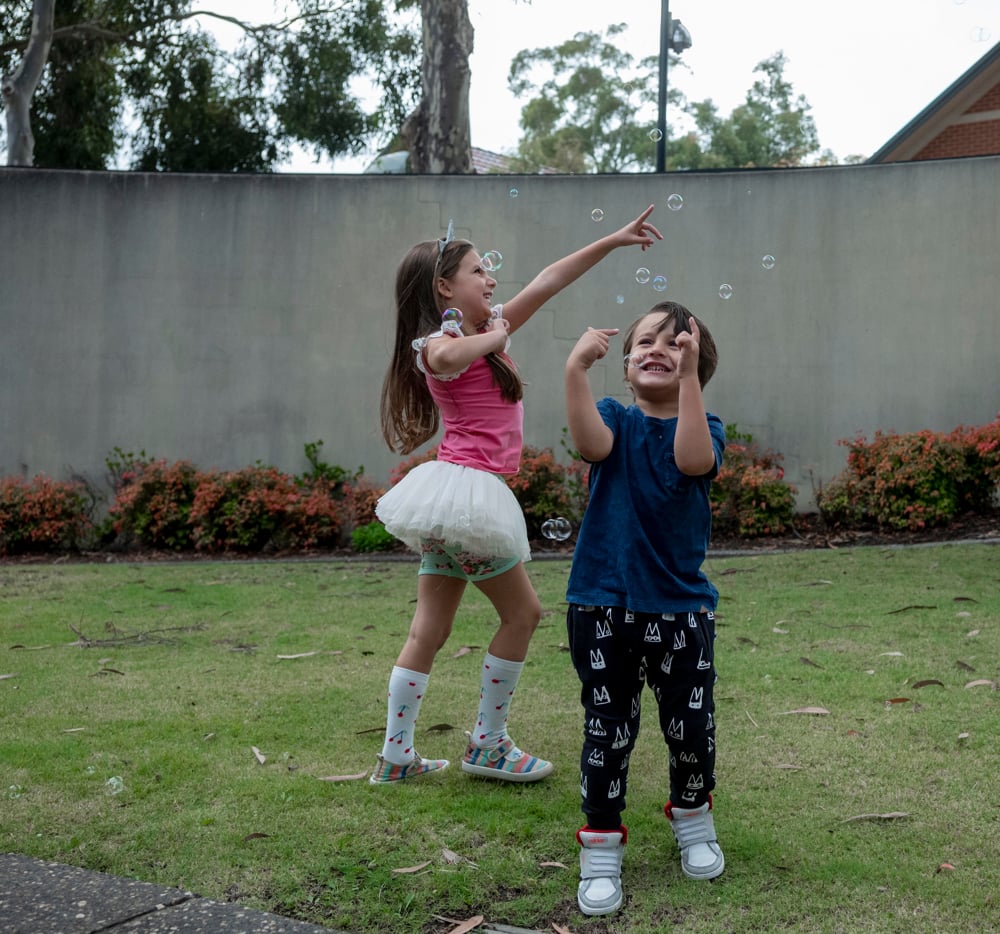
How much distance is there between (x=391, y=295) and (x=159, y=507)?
2.82 m

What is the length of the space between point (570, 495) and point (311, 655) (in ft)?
14.2

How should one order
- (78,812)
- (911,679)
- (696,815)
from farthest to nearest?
(911,679), (78,812), (696,815)

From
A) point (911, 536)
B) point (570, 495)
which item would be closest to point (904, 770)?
point (911, 536)

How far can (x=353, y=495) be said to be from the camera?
373 inches

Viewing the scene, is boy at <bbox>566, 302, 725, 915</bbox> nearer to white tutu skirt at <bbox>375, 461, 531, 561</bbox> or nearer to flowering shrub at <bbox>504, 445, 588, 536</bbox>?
white tutu skirt at <bbox>375, 461, 531, 561</bbox>

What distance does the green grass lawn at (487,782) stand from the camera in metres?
2.46

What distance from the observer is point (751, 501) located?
855 cm

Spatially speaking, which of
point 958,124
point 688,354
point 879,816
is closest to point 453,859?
point 879,816

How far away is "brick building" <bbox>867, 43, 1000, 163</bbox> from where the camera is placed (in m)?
16.7

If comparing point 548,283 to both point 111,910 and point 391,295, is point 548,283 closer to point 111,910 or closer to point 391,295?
point 111,910

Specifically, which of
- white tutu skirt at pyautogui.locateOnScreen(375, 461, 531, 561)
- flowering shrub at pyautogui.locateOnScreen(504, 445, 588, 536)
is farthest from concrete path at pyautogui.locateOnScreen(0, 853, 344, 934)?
flowering shrub at pyautogui.locateOnScreen(504, 445, 588, 536)

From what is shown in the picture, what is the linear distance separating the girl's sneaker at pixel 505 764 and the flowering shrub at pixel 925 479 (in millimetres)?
5447

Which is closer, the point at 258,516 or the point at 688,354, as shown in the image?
the point at 688,354

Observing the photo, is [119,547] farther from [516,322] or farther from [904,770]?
[904,770]
